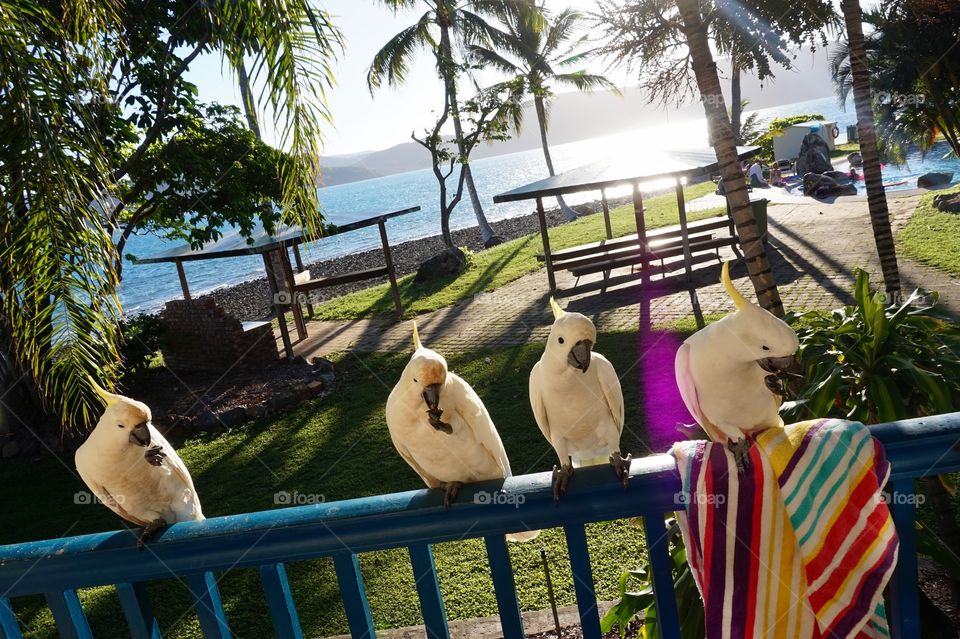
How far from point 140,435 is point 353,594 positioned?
115 cm

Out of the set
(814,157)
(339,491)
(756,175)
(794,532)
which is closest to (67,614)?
(794,532)

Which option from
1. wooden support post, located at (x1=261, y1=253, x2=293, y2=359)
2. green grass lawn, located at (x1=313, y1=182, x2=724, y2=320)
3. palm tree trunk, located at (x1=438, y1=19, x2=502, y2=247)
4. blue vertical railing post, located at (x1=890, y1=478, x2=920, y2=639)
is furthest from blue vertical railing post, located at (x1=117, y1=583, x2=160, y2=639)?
palm tree trunk, located at (x1=438, y1=19, x2=502, y2=247)

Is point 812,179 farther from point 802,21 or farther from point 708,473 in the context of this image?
point 708,473

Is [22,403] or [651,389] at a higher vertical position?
[22,403]

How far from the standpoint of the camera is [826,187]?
21.5m

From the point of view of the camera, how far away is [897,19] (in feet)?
46.1

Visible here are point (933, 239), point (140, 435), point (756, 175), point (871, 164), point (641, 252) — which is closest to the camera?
point (140, 435)

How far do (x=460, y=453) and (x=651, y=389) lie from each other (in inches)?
230

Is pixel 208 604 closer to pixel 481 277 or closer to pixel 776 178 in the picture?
pixel 481 277

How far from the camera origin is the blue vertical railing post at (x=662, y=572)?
1.50 metres

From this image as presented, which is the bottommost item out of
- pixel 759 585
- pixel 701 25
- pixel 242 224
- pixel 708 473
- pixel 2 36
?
pixel 759 585

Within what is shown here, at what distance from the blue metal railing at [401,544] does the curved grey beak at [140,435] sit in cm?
61

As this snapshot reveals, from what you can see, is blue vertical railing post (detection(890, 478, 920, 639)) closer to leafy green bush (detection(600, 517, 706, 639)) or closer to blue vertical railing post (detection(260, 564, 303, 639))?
leafy green bush (detection(600, 517, 706, 639))

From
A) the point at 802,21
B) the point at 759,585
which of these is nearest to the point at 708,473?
the point at 759,585
